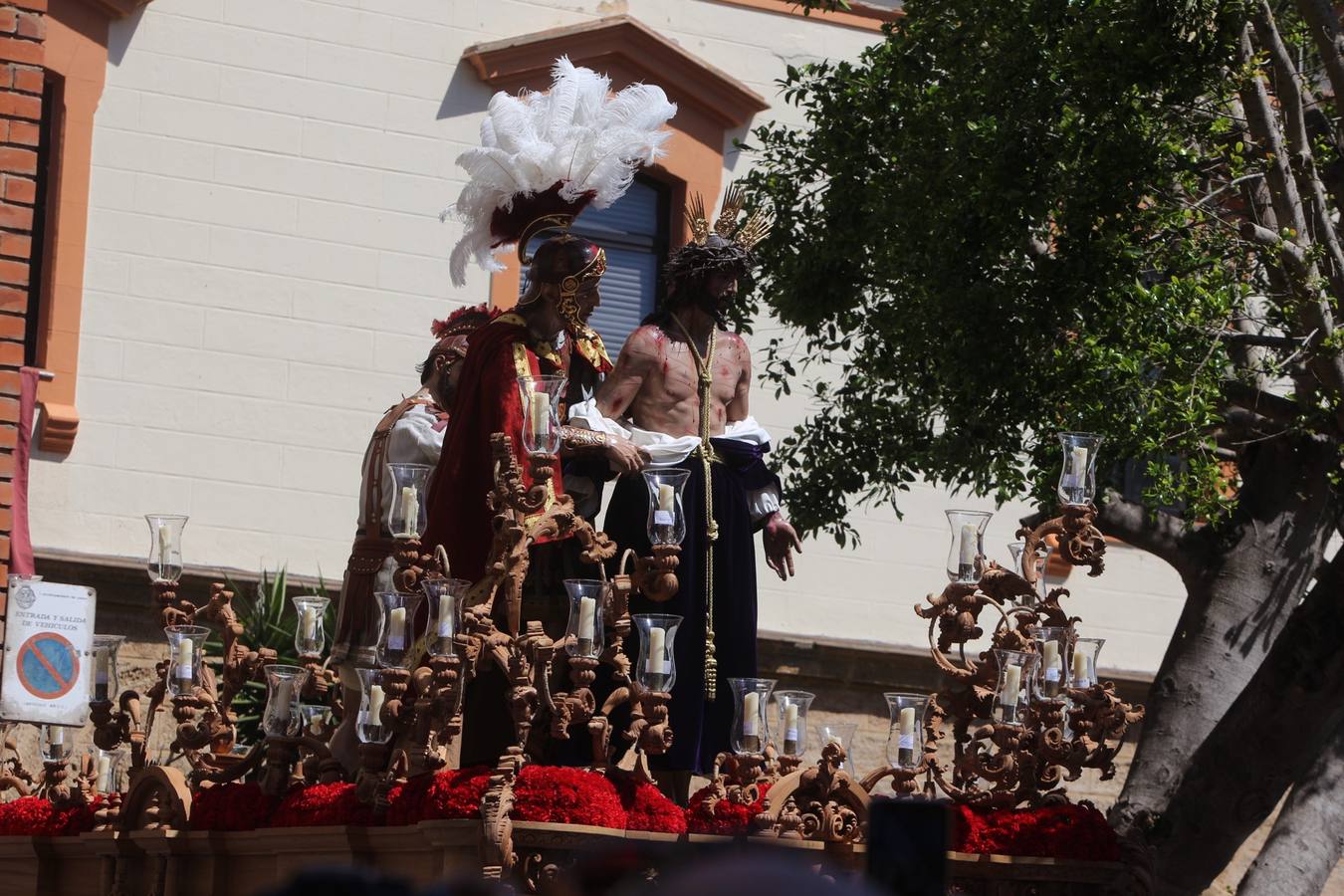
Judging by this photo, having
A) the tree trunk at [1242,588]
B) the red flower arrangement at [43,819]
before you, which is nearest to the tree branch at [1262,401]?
the tree trunk at [1242,588]

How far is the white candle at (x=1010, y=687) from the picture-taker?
23.5ft

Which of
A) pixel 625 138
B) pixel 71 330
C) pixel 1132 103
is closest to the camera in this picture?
pixel 625 138

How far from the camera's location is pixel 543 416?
22.5 ft

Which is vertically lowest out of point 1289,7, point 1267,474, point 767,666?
point 767,666

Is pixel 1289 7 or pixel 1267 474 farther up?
pixel 1289 7

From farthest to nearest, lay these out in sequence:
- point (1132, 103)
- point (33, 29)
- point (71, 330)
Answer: point (71, 330)
point (1132, 103)
point (33, 29)

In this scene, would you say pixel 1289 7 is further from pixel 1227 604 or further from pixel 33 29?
pixel 33 29

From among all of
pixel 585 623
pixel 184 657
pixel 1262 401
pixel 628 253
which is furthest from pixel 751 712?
pixel 628 253

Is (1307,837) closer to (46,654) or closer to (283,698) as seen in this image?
(283,698)

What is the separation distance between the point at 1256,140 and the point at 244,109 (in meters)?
6.86

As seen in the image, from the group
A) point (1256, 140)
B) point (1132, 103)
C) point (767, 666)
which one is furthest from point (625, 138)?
point (767, 666)

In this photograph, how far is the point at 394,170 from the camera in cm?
1498

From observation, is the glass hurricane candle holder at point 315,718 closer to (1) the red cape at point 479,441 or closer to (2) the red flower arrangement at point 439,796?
(1) the red cape at point 479,441

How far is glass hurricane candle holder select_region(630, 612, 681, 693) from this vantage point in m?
6.59
